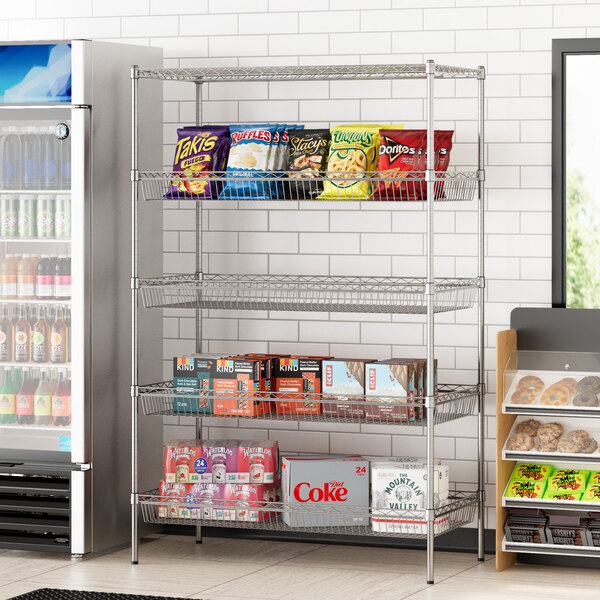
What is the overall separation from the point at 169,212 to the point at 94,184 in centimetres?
62

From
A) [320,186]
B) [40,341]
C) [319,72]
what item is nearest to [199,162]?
[320,186]

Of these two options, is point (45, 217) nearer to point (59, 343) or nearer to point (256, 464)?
point (59, 343)

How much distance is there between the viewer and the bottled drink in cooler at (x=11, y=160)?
17.0 feet

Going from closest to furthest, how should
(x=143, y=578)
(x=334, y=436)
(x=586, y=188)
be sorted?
(x=143, y=578), (x=586, y=188), (x=334, y=436)

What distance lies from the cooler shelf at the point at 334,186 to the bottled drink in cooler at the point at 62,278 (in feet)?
1.50

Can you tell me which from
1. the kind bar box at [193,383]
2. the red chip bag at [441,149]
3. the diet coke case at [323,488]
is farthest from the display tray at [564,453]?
the kind bar box at [193,383]

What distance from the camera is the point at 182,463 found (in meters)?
5.16

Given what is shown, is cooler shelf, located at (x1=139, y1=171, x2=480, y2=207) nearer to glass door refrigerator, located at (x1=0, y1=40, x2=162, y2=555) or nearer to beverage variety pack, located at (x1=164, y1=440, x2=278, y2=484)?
glass door refrigerator, located at (x1=0, y1=40, x2=162, y2=555)

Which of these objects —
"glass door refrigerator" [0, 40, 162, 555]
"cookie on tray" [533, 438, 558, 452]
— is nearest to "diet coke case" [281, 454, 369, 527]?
"cookie on tray" [533, 438, 558, 452]

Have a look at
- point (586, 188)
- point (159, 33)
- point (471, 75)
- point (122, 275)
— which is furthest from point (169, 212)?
point (586, 188)

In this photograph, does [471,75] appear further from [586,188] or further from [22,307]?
[22,307]

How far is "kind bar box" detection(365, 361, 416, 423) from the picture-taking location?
190 inches

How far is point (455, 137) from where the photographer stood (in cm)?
525

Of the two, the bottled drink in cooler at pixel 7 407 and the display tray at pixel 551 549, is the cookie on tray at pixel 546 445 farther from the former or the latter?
the bottled drink in cooler at pixel 7 407
